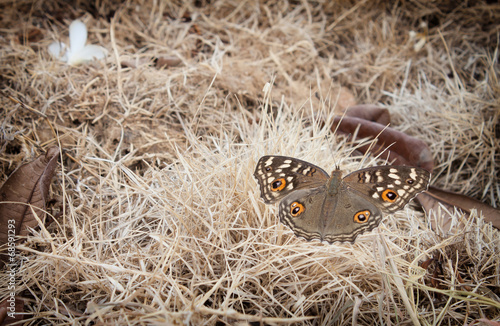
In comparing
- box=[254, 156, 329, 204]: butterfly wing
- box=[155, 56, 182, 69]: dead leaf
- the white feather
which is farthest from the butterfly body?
the white feather

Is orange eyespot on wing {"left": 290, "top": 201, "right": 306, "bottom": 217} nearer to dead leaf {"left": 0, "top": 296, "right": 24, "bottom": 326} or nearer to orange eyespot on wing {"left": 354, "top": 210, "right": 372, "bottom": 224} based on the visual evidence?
orange eyespot on wing {"left": 354, "top": 210, "right": 372, "bottom": 224}

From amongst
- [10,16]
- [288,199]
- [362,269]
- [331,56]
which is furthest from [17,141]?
[331,56]

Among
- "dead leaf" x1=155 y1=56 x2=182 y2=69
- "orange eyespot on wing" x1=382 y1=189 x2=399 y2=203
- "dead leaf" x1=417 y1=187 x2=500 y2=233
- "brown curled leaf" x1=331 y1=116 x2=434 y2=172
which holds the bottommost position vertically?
"dead leaf" x1=417 y1=187 x2=500 y2=233

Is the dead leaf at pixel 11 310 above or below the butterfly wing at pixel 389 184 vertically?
below

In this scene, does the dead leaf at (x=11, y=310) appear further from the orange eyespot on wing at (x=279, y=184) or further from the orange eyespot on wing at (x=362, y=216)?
the orange eyespot on wing at (x=362, y=216)

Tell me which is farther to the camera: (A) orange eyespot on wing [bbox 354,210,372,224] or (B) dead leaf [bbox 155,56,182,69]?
(B) dead leaf [bbox 155,56,182,69]

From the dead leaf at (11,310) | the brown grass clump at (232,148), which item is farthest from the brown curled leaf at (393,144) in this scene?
the dead leaf at (11,310)

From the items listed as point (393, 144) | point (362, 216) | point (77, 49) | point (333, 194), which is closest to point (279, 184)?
point (333, 194)
